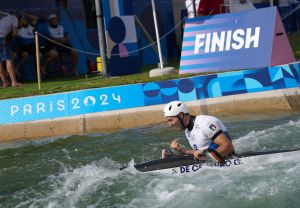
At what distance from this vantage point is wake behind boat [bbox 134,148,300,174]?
30.9 ft

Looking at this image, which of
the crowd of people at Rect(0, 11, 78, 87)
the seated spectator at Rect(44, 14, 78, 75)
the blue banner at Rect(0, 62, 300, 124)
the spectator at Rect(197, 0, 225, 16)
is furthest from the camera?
the seated spectator at Rect(44, 14, 78, 75)

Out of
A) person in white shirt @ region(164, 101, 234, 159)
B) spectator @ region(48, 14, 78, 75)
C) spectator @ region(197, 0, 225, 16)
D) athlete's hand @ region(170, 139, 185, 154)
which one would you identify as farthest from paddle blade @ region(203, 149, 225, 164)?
spectator @ region(48, 14, 78, 75)

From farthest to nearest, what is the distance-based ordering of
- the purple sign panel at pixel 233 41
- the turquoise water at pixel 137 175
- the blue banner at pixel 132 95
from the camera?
the purple sign panel at pixel 233 41, the blue banner at pixel 132 95, the turquoise water at pixel 137 175

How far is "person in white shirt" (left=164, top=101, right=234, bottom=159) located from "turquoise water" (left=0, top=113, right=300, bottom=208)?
1.37 ft

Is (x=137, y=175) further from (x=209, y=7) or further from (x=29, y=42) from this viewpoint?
(x=209, y=7)

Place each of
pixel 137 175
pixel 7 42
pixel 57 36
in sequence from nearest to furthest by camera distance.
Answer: pixel 137 175
pixel 7 42
pixel 57 36

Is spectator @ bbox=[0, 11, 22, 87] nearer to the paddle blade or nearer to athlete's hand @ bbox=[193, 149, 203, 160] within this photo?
athlete's hand @ bbox=[193, 149, 203, 160]

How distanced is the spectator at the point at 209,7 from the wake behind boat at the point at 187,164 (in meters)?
10.0

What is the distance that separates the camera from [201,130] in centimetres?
935

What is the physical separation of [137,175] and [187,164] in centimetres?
91

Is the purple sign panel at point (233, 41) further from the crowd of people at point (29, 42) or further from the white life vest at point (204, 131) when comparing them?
the white life vest at point (204, 131)

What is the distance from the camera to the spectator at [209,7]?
19.1 m

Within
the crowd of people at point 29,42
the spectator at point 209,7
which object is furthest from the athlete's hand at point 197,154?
the spectator at point 209,7

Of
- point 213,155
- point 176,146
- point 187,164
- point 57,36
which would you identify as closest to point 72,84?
point 57,36
